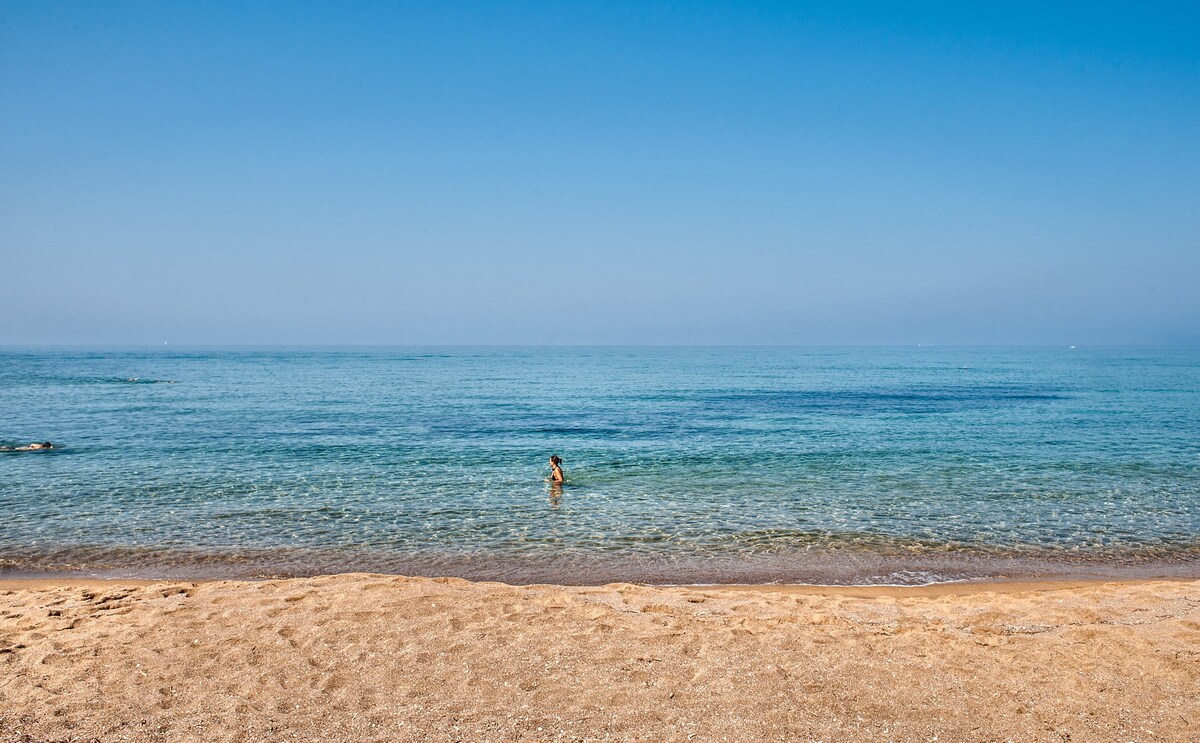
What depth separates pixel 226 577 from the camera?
11984 millimetres

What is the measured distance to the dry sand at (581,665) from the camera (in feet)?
21.0

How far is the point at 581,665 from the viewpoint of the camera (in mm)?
7582

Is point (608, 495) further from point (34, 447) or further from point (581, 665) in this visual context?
point (34, 447)

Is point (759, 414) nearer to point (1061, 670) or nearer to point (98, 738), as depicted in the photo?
point (1061, 670)

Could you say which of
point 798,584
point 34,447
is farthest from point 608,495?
point 34,447

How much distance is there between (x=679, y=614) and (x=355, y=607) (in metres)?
4.20

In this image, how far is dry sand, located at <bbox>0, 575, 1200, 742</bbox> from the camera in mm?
6395

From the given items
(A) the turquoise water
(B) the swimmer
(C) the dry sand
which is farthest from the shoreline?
(B) the swimmer

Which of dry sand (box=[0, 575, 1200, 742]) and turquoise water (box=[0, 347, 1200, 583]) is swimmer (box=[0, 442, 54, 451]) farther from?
dry sand (box=[0, 575, 1200, 742])

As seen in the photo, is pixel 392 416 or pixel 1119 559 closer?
pixel 1119 559

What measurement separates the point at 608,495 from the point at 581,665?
34.7 feet

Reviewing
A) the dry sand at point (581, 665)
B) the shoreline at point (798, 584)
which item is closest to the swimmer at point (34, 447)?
the shoreline at point (798, 584)

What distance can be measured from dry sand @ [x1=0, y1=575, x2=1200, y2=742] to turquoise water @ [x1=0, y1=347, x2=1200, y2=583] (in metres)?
2.55

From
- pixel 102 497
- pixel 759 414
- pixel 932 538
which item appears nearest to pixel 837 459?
pixel 932 538
